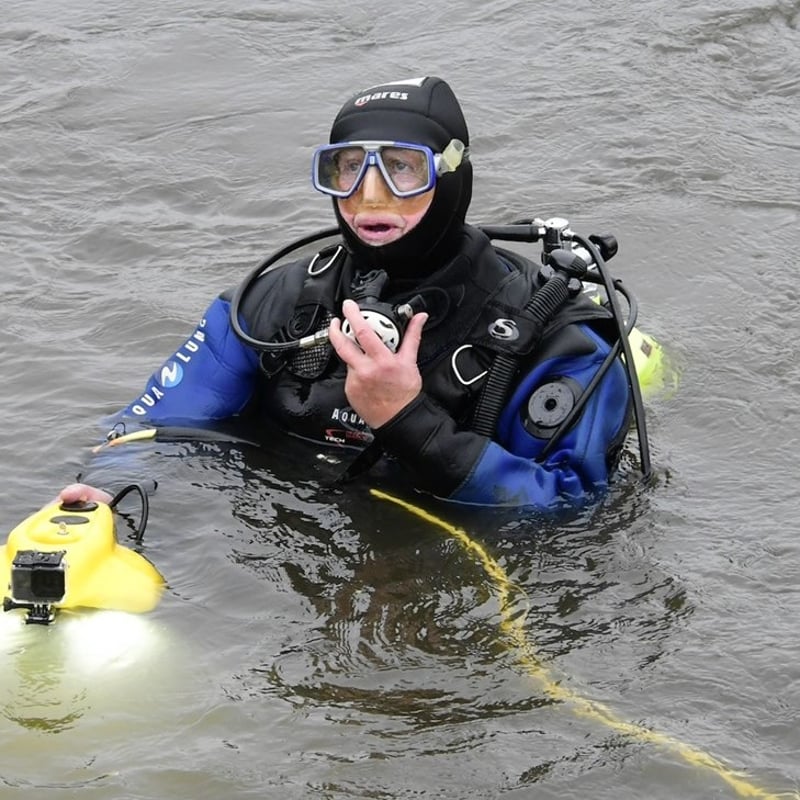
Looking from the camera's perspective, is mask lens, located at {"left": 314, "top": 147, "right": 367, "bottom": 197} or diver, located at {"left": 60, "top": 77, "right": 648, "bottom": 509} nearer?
diver, located at {"left": 60, "top": 77, "right": 648, "bottom": 509}

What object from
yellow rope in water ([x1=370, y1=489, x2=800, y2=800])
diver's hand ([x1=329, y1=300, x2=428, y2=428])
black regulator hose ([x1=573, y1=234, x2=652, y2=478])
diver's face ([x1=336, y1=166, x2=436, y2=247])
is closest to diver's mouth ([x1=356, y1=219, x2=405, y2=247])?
diver's face ([x1=336, y1=166, x2=436, y2=247])

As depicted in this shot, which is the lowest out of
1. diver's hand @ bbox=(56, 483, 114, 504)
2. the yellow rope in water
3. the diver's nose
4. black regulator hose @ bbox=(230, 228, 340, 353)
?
the yellow rope in water

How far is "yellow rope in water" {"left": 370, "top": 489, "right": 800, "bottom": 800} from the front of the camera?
315 centimetres

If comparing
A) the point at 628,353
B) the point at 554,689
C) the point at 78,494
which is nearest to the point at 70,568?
the point at 78,494

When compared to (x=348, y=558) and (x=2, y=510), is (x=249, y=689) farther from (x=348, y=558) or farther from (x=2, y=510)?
(x=2, y=510)

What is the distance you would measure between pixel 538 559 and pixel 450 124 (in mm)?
1176

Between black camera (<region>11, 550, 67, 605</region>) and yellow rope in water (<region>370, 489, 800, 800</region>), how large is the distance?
1.06 meters

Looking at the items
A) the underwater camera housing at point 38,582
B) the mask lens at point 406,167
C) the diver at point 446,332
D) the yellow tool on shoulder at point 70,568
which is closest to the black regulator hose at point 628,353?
the diver at point 446,332

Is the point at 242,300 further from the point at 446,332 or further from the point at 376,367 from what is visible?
the point at 376,367

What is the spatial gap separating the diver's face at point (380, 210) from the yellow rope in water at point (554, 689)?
74 cm

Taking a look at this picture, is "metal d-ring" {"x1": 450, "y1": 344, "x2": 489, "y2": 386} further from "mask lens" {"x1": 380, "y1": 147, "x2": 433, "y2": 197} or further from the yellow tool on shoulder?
the yellow tool on shoulder

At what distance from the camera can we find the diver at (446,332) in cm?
395

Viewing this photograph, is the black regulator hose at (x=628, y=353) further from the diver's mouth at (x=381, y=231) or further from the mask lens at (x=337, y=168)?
the mask lens at (x=337, y=168)

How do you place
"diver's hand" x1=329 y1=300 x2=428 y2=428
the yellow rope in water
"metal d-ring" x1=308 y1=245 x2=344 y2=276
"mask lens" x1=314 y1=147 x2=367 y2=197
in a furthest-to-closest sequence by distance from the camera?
"metal d-ring" x1=308 y1=245 x2=344 y2=276 → "mask lens" x1=314 y1=147 x2=367 y2=197 → "diver's hand" x1=329 y1=300 x2=428 y2=428 → the yellow rope in water
